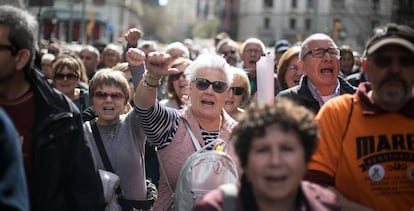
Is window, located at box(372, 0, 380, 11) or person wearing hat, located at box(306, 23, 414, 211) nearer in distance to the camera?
person wearing hat, located at box(306, 23, 414, 211)

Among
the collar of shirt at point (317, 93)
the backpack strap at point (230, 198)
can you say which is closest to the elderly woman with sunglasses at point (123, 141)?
the collar of shirt at point (317, 93)

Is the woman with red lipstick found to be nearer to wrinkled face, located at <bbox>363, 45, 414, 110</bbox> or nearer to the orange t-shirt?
the orange t-shirt

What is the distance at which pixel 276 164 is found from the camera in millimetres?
3168

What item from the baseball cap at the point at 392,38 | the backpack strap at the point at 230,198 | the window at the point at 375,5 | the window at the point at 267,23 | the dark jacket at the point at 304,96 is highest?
the window at the point at 375,5

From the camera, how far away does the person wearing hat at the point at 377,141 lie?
370 cm

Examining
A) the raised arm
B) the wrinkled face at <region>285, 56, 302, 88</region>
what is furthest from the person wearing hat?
the wrinkled face at <region>285, 56, 302, 88</region>

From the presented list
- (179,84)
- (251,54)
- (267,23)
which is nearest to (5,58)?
(179,84)

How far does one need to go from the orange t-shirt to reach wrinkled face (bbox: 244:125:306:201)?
554 millimetres

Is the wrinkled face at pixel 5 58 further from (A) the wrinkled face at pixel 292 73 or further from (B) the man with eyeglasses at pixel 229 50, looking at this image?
(B) the man with eyeglasses at pixel 229 50

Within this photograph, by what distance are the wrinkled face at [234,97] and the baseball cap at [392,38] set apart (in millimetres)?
2952

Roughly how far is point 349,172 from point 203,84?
1902mm

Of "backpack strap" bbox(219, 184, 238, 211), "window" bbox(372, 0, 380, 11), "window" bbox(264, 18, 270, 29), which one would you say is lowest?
"backpack strap" bbox(219, 184, 238, 211)

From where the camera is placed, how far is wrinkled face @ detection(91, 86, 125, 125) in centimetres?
566

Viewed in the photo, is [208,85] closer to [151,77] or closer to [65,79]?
[151,77]
